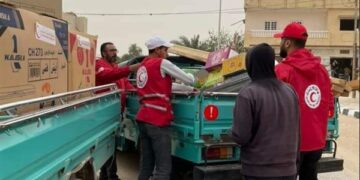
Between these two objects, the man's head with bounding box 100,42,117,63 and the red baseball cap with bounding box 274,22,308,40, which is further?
the man's head with bounding box 100,42,117,63

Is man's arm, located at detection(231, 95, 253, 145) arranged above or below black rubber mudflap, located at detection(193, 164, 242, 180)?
above

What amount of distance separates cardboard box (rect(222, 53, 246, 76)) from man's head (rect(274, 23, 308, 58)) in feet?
4.58

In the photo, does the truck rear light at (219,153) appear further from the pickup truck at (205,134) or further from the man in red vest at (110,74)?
the man in red vest at (110,74)

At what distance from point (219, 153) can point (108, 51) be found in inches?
86.3

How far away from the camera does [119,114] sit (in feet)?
18.6

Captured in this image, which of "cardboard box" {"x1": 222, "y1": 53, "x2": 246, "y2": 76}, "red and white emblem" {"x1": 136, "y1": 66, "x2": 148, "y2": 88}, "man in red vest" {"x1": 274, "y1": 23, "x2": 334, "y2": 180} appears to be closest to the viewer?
"man in red vest" {"x1": 274, "y1": 23, "x2": 334, "y2": 180}

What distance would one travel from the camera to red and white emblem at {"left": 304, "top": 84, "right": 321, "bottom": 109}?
3.99m

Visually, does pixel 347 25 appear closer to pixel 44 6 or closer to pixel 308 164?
pixel 308 164

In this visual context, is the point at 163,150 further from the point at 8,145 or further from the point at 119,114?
the point at 8,145

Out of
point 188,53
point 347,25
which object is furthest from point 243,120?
point 347,25

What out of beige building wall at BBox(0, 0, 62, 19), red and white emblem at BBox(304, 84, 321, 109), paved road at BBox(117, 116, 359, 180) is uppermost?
beige building wall at BBox(0, 0, 62, 19)

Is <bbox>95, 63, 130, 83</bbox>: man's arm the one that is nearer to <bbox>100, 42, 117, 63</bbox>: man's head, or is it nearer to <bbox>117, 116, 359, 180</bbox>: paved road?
<bbox>100, 42, 117, 63</bbox>: man's head

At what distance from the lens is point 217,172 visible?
4652 mm

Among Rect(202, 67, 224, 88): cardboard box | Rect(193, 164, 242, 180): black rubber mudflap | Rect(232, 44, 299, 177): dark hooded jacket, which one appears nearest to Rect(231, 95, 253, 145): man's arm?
Rect(232, 44, 299, 177): dark hooded jacket
